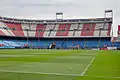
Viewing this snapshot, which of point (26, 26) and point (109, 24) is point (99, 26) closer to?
point (109, 24)

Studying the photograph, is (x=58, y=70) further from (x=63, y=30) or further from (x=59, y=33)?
(x=63, y=30)

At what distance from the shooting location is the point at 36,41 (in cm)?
9944

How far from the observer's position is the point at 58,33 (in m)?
98.1

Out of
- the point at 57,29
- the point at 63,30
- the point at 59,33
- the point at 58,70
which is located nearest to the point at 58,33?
the point at 59,33

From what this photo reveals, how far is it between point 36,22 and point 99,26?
30.3 metres

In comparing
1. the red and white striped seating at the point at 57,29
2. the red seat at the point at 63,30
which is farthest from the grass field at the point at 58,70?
the red seat at the point at 63,30

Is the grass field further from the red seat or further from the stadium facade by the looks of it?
the red seat

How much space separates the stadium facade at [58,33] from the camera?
92.2 m

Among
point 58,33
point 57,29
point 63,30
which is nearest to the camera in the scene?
point 58,33

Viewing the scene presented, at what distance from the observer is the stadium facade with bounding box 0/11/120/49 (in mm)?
92250

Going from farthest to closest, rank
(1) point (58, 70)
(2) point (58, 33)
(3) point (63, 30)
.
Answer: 1. (3) point (63, 30)
2. (2) point (58, 33)
3. (1) point (58, 70)

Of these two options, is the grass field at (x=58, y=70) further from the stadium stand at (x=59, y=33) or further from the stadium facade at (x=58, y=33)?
the stadium stand at (x=59, y=33)

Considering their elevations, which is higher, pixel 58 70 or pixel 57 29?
pixel 57 29

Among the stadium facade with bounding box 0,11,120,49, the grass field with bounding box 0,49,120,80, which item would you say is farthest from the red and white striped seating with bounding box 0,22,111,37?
the grass field with bounding box 0,49,120,80
